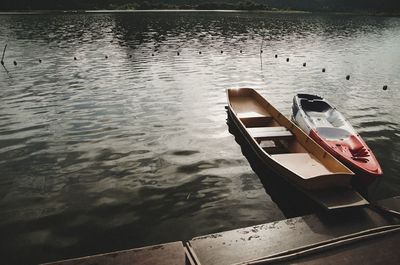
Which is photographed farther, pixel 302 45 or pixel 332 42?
pixel 332 42

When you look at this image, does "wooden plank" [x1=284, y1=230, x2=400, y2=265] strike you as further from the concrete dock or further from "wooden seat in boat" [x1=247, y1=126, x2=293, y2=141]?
"wooden seat in boat" [x1=247, y1=126, x2=293, y2=141]

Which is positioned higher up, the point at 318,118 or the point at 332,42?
the point at 332,42

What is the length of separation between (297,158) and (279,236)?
512 centimetres

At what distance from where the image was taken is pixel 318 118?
16.4 metres

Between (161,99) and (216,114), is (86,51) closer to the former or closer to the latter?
(161,99)

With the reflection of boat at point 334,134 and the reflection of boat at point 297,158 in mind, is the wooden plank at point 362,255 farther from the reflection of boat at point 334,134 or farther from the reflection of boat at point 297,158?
the reflection of boat at point 334,134

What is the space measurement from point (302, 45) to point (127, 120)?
45995mm

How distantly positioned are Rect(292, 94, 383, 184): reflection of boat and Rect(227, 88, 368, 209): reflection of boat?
74 centimetres

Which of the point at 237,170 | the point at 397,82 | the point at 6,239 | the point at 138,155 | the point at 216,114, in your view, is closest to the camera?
the point at 6,239

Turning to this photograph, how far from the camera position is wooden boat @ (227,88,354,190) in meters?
9.98

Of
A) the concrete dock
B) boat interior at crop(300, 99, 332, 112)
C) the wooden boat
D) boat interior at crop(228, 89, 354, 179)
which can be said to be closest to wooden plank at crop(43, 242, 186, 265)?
the concrete dock

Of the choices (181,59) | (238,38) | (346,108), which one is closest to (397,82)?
(346,108)

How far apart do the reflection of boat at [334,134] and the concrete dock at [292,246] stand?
2533mm

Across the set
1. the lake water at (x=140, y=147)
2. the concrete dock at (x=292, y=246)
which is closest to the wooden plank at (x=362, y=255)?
the concrete dock at (x=292, y=246)
